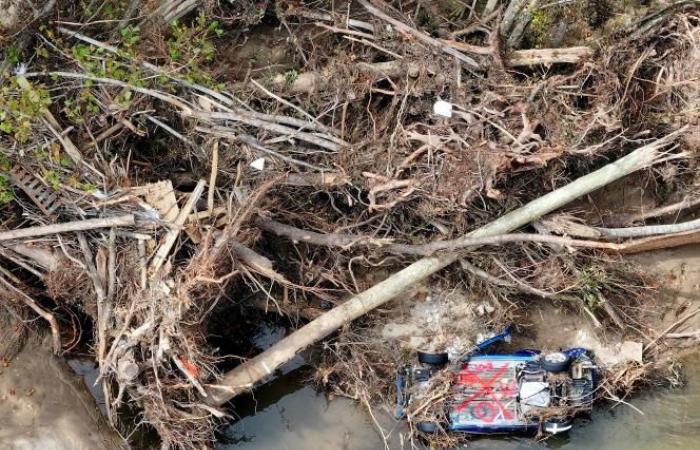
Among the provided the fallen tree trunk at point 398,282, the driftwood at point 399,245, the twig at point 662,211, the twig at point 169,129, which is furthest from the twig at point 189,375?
the twig at point 662,211

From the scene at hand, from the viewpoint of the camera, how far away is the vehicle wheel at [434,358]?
234 inches

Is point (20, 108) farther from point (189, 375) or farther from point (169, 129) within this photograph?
point (189, 375)

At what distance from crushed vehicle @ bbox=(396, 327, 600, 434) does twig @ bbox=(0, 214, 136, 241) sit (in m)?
2.75

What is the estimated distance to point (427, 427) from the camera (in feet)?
19.2

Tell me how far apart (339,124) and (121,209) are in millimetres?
2005

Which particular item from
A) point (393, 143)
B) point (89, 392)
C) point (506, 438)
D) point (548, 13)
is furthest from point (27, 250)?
point (548, 13)

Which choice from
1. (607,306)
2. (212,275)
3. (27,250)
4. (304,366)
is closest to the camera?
(212,275)

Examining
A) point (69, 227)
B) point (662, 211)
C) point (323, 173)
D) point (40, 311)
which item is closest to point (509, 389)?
point (662, 211)

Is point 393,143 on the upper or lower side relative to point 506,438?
upper

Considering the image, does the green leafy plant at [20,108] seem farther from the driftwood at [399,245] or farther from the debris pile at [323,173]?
the driftwood at [399,245]

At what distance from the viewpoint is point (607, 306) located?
19.3ft

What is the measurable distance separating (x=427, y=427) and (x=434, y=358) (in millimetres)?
608

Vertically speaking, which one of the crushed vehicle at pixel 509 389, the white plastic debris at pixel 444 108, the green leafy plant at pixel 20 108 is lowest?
the crushed vehicle at pixel 509 389

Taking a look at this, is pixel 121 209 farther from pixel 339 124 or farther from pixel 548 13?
pixel 548 13
